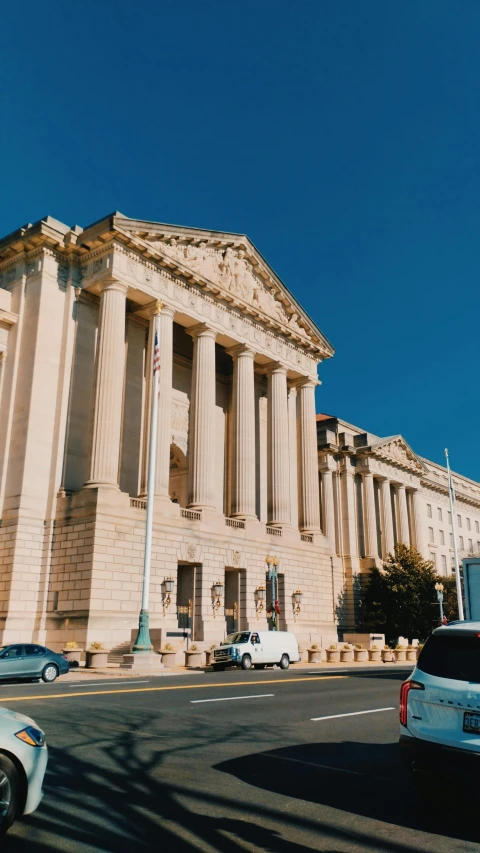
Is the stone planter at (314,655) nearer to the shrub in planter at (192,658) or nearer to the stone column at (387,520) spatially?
the shrub in planter at (192,658)

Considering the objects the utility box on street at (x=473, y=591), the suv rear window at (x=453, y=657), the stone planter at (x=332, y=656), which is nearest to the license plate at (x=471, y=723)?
the suv rear window at (x=453, y=657)

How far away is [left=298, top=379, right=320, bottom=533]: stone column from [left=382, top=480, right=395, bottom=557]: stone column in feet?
72.6

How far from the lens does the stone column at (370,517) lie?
70875 mm

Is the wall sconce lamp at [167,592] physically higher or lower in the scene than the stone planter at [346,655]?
higher

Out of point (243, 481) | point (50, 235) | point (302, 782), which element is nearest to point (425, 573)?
point (243, 481)

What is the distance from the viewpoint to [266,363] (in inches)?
2077

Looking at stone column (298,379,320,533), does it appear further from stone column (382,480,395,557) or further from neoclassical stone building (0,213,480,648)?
stone column (382,480,395,557)

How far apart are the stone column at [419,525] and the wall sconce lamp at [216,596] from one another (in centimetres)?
4276

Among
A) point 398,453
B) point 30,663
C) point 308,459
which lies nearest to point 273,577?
point 308,459

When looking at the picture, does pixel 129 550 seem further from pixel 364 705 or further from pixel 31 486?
pixel 364 705

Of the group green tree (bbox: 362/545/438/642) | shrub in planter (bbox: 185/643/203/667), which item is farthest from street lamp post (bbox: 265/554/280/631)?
green tree (bbox: 362/545/438/642)

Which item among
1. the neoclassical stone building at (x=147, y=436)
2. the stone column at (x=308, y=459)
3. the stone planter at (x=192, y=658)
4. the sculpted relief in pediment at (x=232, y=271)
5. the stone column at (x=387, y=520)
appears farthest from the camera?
the stone column at (x=387, y=520)

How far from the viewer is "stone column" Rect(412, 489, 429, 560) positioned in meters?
78.6

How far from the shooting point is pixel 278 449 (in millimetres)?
50531
